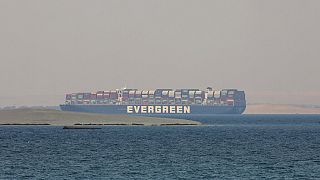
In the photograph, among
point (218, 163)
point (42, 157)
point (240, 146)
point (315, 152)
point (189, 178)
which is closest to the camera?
point (189, 178)

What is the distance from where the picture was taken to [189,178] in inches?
3147

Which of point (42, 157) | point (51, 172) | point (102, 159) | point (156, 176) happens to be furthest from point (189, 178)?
point (42, 157)

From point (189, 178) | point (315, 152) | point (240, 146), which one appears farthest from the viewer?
point (240, 146)

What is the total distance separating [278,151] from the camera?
386ft

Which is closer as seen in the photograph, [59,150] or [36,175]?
[36,175]

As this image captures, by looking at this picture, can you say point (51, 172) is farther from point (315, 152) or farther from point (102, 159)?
point (315, 152)

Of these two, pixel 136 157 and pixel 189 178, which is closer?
pixel 189 178

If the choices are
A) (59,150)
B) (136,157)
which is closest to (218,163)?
(136,157)

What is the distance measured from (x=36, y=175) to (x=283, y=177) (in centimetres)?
2360

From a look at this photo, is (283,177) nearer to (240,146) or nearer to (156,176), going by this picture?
(156,176)

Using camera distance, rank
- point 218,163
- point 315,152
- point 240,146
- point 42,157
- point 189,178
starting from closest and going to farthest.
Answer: point 189,178 < point 218,163 < point 42,157 < point 315,152 < point 240,146

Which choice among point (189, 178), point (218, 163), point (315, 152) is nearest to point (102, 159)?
point (218, 163)

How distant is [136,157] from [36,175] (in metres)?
24.5

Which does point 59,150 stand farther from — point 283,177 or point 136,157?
point 283,177
